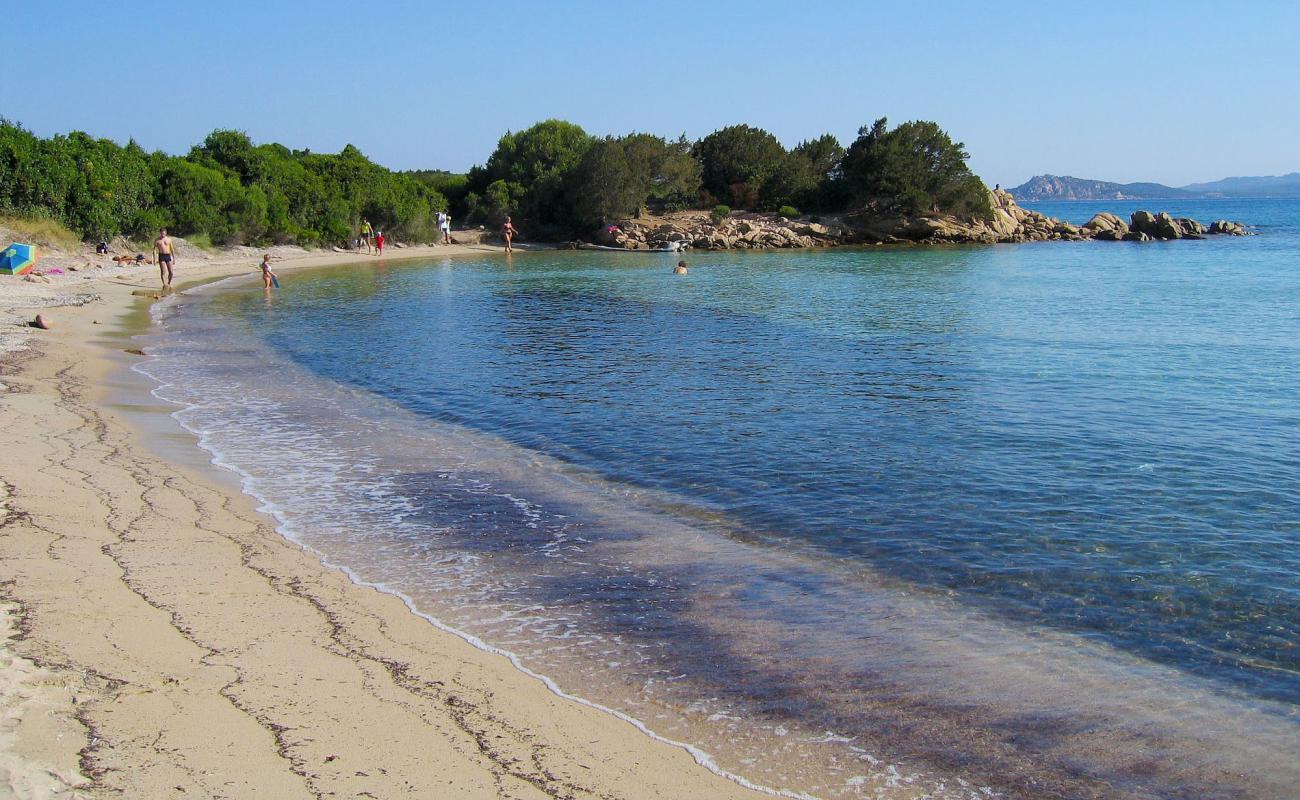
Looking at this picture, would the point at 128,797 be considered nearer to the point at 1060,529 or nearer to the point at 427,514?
the point at 427,514

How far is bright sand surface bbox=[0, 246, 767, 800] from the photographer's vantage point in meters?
4.45

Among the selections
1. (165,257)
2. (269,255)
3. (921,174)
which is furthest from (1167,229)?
(165,257)

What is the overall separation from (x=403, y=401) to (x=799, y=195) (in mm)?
65877

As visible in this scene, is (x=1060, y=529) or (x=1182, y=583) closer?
(x=1182, y=583)

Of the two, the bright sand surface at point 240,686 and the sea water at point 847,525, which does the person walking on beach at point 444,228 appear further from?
the bright sand surface at point 240,686

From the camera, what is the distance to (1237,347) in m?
21.0

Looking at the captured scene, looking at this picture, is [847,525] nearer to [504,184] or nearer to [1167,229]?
[504,184]

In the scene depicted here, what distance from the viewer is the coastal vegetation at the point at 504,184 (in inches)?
1718

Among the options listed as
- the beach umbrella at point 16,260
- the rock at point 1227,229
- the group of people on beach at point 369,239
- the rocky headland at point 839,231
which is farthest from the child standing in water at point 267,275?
the rock at point 1227,229

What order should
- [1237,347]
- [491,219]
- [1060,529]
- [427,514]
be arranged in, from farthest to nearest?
1. [491,219]
2. [1237,347]
3. [427,514]
4. [1060,529]

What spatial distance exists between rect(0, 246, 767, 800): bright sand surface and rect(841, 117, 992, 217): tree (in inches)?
2667

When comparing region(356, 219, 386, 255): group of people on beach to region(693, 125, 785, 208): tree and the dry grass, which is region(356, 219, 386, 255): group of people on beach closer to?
the dry grass

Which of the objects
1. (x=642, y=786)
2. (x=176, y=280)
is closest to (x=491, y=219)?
(x=176, y=280)

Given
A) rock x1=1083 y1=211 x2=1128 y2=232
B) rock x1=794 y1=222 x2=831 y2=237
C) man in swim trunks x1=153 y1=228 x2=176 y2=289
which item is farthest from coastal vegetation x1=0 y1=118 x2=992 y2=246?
rock x1=1083 y1=211 x2=1128 y2=232
